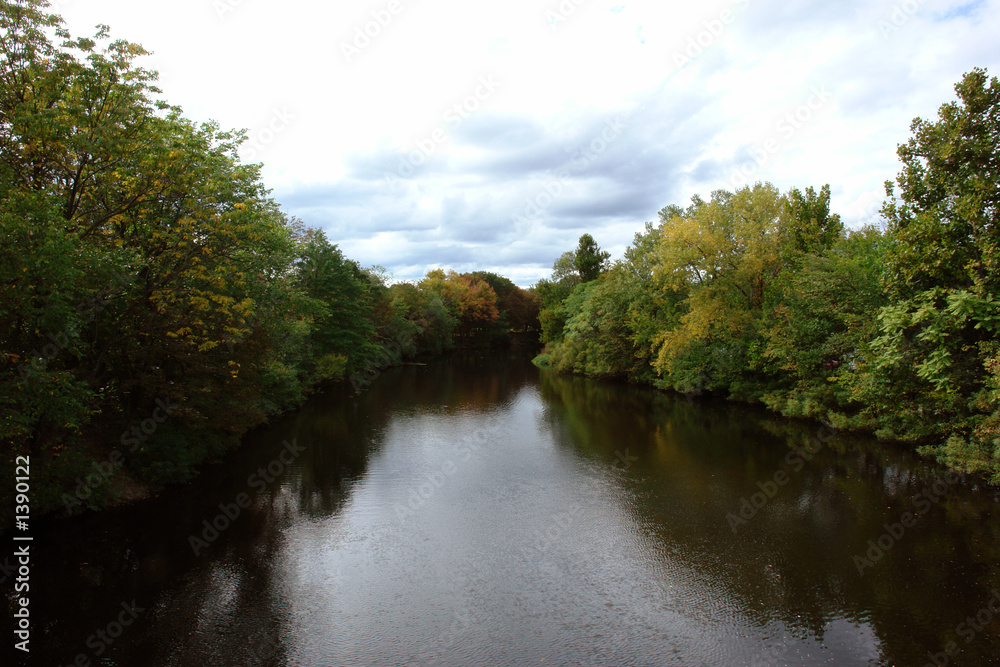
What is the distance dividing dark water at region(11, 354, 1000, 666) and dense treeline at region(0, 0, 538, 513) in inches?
69.1

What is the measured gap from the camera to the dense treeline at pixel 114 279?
9203mm

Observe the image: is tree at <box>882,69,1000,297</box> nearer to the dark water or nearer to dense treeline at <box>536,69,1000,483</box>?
dense treeline at <box>536,69,1000,483</box>

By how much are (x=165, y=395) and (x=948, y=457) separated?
21.7 metres

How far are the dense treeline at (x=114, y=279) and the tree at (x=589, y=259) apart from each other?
44480 mm

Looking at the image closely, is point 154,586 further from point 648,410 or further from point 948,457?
point 648,410

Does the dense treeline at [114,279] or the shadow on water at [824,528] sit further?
the dense treeline at [114,279]

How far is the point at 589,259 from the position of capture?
59594mm

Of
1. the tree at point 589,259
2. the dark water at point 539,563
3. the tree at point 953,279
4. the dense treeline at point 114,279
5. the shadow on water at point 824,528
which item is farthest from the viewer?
the tree at point 589,259

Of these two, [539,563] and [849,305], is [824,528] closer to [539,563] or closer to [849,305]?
[539,563]

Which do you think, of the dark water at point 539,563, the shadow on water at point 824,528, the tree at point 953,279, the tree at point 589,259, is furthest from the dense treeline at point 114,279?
the tree at point 589,259

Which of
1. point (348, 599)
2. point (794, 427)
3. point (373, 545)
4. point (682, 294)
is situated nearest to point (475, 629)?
point (348, 599)

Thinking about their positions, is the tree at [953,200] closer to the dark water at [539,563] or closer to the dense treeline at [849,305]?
the dense treeline at [849,305]

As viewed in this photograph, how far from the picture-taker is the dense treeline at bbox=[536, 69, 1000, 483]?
43.4 feet

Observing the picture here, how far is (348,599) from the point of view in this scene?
9047 millimetres
